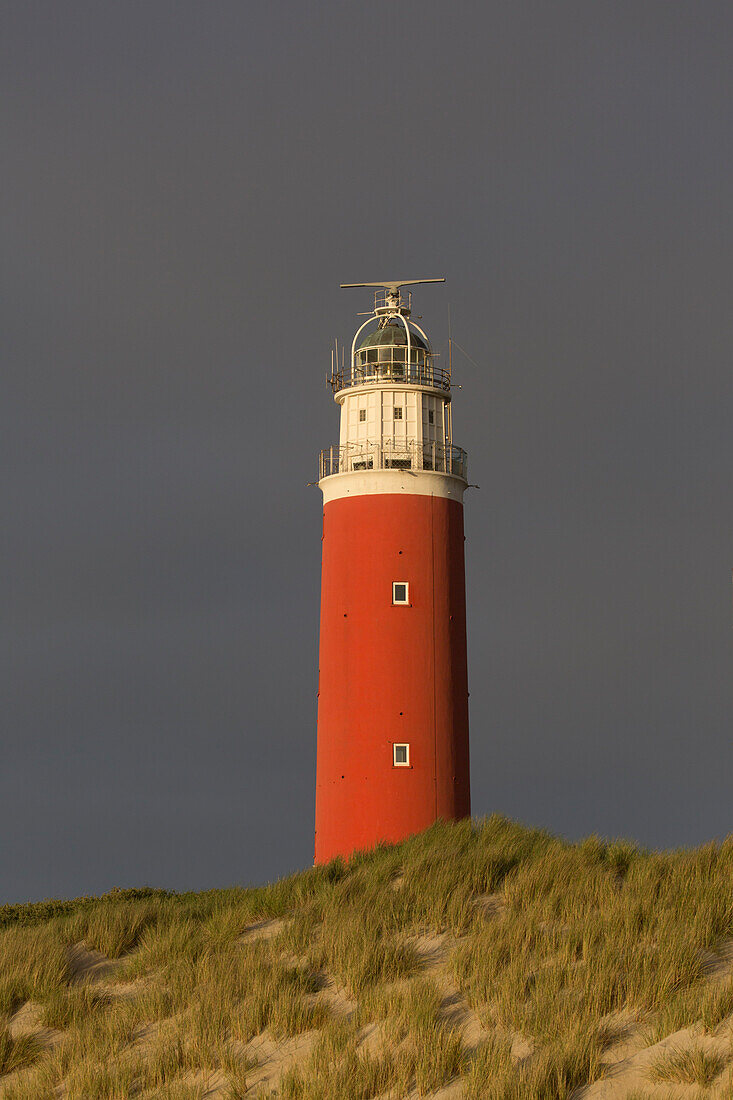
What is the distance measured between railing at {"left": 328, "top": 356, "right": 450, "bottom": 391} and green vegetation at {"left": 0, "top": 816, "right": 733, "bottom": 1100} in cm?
1688

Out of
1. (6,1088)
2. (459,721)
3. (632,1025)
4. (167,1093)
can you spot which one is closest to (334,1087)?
(167,1093)

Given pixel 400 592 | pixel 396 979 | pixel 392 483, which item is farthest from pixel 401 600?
pixel 396 979

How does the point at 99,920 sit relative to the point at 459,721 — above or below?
below

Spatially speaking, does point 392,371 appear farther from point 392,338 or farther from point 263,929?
point 263,929

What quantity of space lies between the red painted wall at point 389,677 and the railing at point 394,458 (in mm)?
936

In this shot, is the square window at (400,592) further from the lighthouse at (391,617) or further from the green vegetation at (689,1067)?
the green vegetation at (689,1067)

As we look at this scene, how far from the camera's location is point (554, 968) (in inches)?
651

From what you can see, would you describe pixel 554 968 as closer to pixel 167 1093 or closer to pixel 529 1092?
pixel 529 1092

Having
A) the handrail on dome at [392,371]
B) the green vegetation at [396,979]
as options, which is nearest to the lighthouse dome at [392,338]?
the handrail on dome at [392,371]

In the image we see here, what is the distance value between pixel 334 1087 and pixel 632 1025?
3495mm

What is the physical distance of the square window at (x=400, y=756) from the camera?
109 feet

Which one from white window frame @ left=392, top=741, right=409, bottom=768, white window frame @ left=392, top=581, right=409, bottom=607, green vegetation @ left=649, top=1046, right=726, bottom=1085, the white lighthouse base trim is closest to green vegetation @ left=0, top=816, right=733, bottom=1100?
green vegetation @ left=649, top=1046, right=726, bottom=1085

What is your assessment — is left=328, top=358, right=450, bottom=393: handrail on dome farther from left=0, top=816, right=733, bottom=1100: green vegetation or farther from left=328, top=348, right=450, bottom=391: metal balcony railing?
left=0, top=816, right=733, bottom=1100: green vegetation

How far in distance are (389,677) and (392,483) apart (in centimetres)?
513
